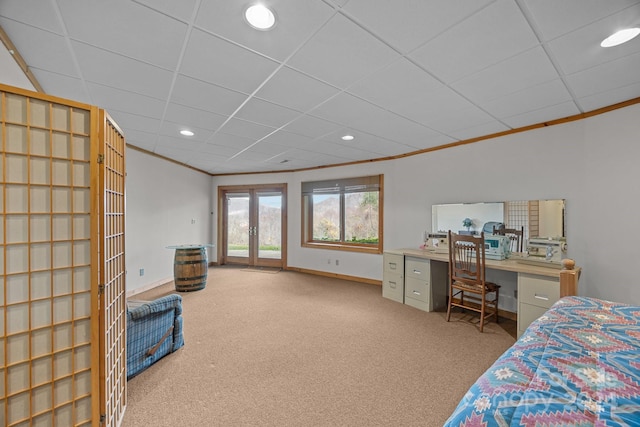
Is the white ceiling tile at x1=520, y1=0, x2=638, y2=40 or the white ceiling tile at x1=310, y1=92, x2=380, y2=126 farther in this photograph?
the white ceiling tile at x1=310, y1=92, x2=380, y2=126

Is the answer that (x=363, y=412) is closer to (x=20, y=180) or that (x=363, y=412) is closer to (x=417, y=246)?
(x=20, y=180)

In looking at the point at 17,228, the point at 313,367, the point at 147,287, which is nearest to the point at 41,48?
the point at 17,228

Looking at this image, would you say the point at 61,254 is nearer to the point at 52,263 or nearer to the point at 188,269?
the point at 52,263

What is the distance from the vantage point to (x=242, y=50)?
5.46 feet

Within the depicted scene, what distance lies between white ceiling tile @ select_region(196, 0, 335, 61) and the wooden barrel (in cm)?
359

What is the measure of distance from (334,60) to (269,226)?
195 inches

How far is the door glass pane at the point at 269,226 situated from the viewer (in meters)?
6.27

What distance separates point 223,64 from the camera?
1.82 metres

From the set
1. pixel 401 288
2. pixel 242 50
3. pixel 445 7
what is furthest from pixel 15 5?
pixel 401 288

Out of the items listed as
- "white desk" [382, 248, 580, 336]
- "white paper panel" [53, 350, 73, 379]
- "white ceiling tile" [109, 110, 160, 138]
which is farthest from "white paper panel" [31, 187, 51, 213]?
"white desk" [382, 248, 580, 336]

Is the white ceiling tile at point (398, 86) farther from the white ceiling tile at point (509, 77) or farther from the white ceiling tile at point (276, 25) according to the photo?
the white ceiling tile at point (276, 25)

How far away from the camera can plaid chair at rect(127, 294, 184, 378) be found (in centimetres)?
200

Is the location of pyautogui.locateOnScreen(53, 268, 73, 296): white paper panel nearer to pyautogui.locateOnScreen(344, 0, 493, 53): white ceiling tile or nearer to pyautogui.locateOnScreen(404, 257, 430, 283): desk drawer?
pyautogui.locateOnScreen(344, 0, 493, 53): white ceiling tile

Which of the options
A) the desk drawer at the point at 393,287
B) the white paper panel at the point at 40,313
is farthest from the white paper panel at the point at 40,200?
the desk drawer at the point at 393,287
